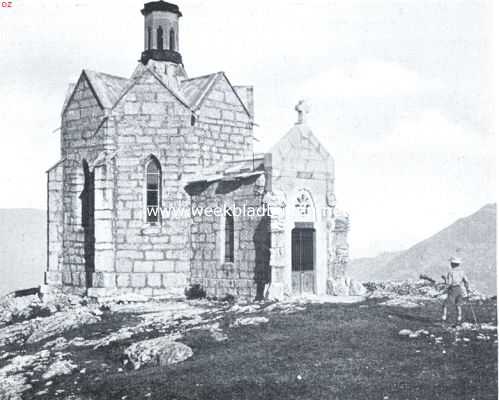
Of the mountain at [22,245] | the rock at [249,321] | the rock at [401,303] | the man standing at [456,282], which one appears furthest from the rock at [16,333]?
the mountain at [22,245]

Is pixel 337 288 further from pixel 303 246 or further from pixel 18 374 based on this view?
pixel 18 374

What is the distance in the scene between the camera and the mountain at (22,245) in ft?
327

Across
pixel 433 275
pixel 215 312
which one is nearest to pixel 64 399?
pixel 215 312

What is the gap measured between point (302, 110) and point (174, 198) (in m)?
5.81

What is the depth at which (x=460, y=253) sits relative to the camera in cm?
5041

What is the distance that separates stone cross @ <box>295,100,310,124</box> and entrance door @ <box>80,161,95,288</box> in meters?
8.13

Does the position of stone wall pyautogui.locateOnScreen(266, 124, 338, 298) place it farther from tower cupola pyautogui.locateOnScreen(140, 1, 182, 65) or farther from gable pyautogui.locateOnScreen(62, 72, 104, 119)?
tower cupola pyautogui.locateOnScreen(140, 1, 182, 65)

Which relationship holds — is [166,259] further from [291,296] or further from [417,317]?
[417,317]

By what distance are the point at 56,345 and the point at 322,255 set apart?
Result: 10024 millimetres

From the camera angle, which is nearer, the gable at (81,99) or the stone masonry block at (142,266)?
the stone masonry block at (142,266)

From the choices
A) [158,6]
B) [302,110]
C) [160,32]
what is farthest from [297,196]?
Result: [158,6]

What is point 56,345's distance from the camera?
1639 cm

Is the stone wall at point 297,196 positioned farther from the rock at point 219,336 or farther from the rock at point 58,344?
the rock at point 58,344

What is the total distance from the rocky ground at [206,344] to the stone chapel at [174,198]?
180cm
